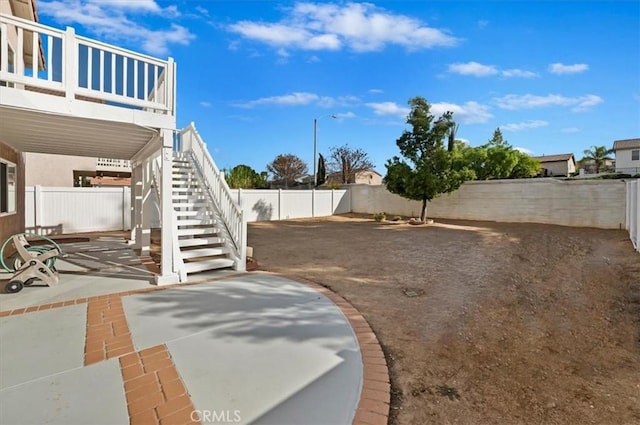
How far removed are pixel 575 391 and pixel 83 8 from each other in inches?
422

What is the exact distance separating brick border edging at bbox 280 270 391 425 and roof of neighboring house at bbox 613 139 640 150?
46246mm

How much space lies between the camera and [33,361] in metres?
2.58

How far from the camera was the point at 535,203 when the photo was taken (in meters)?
13.8

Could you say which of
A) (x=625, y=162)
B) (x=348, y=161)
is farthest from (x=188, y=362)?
(x=625, y=162)

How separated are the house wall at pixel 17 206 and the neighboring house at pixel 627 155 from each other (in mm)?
48046

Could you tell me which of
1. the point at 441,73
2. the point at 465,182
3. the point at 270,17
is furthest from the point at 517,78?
the point at 270,17

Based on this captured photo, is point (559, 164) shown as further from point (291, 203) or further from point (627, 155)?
point (291, 203)

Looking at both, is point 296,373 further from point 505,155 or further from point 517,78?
point 505,155

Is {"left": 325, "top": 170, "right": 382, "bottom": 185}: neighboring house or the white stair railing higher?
{"left": 325, "top": 170, "right": 382, "bottom": 185}: neighboring house

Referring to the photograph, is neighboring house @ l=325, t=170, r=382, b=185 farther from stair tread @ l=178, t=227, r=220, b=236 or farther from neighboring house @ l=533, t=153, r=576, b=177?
stair tread @ l=178, t=227, r=220, b=236

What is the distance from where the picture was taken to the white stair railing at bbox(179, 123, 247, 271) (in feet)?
19.6

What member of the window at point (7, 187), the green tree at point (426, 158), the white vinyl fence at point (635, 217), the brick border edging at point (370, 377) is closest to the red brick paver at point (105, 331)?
the brick border edging at point (370, 377)

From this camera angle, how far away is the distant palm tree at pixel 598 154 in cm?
3938

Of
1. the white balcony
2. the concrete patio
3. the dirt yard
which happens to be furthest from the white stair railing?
the white balcony
